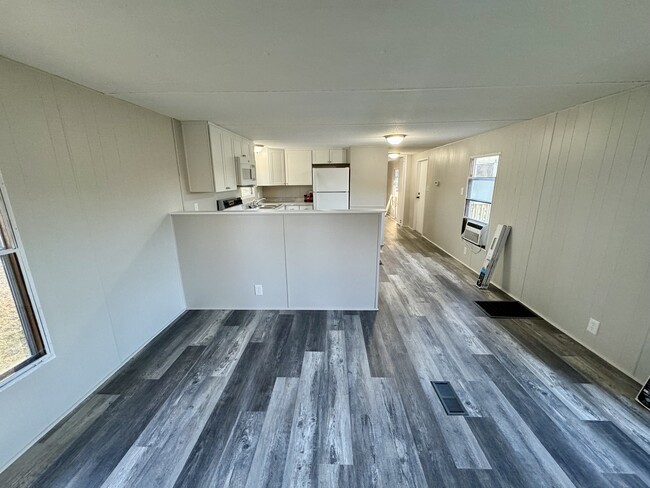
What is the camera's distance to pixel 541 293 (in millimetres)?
3070

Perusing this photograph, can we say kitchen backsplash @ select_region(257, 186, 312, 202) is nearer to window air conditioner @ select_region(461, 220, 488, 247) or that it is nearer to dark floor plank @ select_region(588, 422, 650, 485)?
window air conditioner @ select_region(461, 220, 488, 247)

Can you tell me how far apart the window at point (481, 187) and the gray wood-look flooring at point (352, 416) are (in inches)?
81.5

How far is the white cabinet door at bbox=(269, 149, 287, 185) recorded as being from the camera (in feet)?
20.9

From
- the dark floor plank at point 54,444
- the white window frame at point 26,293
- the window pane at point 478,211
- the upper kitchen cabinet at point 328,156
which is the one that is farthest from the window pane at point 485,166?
the dark floor plank at point 54,444

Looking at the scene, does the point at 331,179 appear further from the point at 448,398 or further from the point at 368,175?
the point at 448,398

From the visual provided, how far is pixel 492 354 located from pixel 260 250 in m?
2.63

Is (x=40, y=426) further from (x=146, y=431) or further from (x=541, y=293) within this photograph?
(x=541, y=293)

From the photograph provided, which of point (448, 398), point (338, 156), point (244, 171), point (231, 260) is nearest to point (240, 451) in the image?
point (448, 398)

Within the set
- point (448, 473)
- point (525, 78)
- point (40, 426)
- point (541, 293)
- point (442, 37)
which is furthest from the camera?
point (541, 293)

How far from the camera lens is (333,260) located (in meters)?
3.18

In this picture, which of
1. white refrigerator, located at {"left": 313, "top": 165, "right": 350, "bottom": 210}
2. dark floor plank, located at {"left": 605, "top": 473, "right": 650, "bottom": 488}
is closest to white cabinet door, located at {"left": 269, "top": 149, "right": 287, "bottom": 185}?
white refrigerator, located at {"left": 313, "top": 165, "right": 350, "bottom": 210}

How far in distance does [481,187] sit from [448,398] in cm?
364

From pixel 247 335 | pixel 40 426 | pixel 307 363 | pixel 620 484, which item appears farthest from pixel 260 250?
pixel 620 484

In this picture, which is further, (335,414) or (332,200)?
(332,200)
